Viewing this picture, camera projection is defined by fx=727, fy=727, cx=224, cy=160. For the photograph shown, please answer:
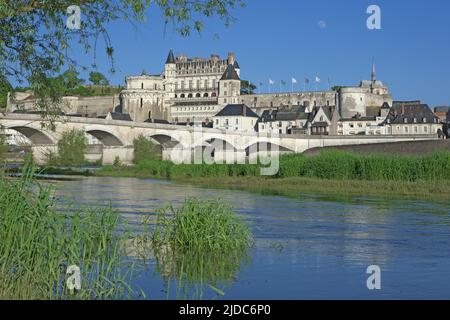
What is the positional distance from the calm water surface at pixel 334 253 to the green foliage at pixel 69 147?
88.1 feet

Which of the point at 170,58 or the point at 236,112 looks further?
the point at 170,58

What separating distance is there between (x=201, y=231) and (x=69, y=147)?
118 feet

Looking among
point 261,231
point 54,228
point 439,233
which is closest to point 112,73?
point 54,228

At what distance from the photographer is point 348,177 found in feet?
85.8

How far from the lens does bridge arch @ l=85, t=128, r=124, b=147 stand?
48181 mm

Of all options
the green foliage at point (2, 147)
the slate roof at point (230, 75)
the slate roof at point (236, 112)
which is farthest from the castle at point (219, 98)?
the green foliage at point (2, 147)

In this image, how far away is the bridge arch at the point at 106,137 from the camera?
1897 inches

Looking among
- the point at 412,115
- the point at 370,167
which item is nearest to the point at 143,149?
the point at 370,167

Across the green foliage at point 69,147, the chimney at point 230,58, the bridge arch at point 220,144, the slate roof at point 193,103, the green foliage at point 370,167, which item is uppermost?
the chimney at point 230,58

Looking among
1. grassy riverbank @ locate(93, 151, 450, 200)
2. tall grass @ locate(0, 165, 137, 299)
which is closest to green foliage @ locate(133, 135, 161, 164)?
grassy riverbank @ locate(93, 151, 450, 200)

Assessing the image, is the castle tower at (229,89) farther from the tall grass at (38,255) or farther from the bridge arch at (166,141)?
the tall grass at (38,255)

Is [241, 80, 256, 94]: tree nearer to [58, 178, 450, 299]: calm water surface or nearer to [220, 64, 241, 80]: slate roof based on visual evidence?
[220, 64, 241, 80]: slate roof

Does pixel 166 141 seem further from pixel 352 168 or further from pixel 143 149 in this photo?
pixel 352 168

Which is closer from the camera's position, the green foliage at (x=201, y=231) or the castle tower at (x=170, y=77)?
the green foliage at (x=201, y=231)
